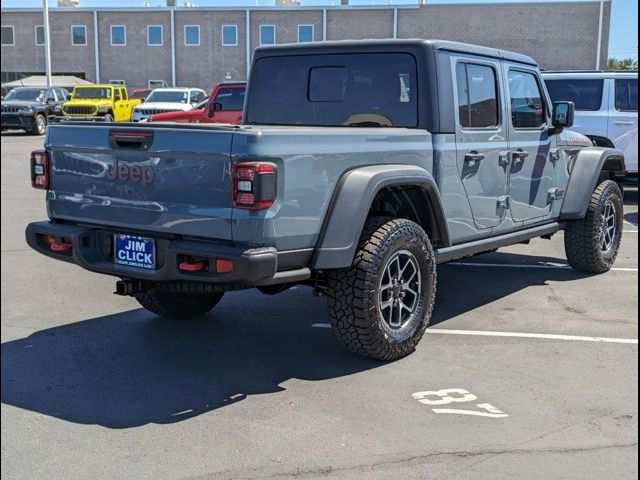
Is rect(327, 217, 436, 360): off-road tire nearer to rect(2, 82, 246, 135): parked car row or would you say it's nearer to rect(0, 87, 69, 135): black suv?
rect(2, 82, 246, 135): parked car row

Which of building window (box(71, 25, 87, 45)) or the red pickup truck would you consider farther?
building window (box(71, 25, 87, 45))

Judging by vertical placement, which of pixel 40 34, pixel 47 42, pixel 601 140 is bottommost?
pixel 601 140

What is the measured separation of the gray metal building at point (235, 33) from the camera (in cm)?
4466

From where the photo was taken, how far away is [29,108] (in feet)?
89.2

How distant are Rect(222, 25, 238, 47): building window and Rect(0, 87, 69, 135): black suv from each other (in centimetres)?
1997

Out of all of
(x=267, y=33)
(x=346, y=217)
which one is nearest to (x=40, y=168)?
(x=346, y=217)

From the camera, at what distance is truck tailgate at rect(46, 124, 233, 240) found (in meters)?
4.23

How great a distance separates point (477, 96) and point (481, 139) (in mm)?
343

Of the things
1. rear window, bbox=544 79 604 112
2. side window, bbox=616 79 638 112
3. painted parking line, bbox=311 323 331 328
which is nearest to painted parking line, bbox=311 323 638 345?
painted parking line, bbox=311 323 331 328

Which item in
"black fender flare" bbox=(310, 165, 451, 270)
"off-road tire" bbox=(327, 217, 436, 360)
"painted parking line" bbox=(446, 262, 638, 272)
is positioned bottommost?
"painted parking line" bbox=(446, 262, 638, 272)

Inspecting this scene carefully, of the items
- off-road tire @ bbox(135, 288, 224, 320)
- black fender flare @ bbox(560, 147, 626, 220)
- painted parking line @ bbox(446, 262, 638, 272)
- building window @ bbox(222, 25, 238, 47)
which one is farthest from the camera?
building window @ bbox(222, 25, 238, 47)

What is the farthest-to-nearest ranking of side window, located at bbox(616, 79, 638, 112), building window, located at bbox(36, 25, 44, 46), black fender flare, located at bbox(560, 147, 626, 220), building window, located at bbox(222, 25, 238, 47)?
building window, located at bbox(36, 25, 44, 46), building window, located at bbox(222, 25, 238, 47), side window, located at bbox(616, 79, 638, 112), black fender flare, located at bbox(560, 147, 626, 220)

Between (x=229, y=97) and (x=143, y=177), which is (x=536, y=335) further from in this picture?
(x=229, y=97)

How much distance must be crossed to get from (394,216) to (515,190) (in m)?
1.55
